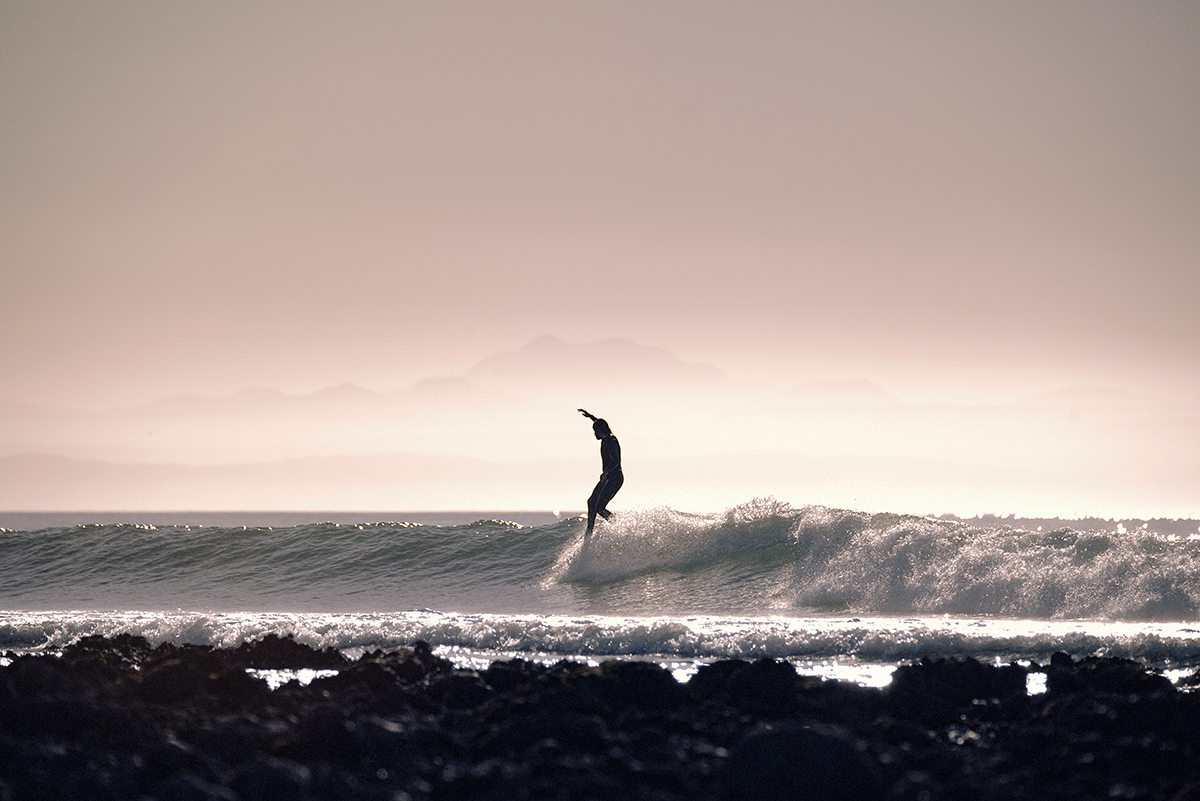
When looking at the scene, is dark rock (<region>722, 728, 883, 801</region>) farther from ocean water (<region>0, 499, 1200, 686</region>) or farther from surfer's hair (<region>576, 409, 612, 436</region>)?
surfer's hair (<region>576, 409, 612, 436</region>)

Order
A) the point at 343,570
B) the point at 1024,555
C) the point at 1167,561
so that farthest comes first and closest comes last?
1. the point at 343,570
2. the point at 1024,555
3. the point at 1167,561

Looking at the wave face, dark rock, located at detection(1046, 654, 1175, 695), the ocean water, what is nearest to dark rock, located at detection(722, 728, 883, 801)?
dark rock, located at detection(1046, 654, 1175, 695)

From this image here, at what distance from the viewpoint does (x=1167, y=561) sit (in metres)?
10.9

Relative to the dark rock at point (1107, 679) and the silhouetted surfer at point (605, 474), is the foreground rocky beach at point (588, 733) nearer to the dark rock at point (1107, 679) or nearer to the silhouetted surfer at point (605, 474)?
the dark rock at point (1107, 679)

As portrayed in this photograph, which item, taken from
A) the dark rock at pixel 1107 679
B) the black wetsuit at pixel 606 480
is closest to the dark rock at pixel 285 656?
the dark rock at pixel 1107 679

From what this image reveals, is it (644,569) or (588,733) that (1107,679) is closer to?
(588,733)

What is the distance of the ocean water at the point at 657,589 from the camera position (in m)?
8.57

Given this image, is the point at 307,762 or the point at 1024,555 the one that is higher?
the point at 1024,555

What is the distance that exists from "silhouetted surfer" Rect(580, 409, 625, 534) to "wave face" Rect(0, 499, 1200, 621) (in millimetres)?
297

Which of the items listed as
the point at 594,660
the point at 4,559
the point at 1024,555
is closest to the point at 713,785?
the point at 594,660

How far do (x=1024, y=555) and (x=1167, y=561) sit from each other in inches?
62.3

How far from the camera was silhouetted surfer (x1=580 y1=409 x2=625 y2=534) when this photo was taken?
596 inches

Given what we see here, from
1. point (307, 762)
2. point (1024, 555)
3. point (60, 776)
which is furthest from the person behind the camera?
point (1024, 555)

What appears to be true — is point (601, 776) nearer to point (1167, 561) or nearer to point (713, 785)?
point (713, 785)
